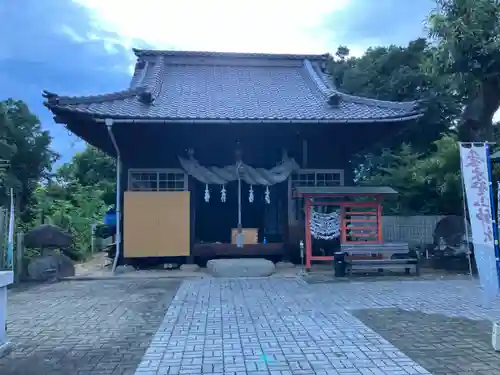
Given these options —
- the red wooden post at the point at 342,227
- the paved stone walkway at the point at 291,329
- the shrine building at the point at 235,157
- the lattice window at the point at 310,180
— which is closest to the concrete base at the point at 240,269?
the shrine building at the point at 235,157

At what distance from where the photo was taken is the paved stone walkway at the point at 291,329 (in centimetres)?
443

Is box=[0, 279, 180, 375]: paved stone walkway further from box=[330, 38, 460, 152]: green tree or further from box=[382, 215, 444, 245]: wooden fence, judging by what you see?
box=[330, 38, 460, 152]: green tree

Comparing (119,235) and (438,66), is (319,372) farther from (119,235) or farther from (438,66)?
(438,66)

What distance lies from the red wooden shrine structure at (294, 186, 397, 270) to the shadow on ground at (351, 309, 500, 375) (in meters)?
4.45

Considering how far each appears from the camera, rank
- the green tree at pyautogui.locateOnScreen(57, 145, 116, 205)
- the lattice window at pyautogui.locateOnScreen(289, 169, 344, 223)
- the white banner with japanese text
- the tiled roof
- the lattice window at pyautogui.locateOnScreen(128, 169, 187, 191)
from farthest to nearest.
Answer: the green tree at pyautogui.locateOnScreen(57, 145, 116, 205), the lattice window at pyautogui.locateOnScreen(289, 169, 344, 223), the lattice window at pyautogui.locateOnScreen(128, 169, 187, 191), the tiled roof, the white banner with japanese text

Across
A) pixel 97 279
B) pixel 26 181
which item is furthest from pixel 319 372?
pixel 26 181

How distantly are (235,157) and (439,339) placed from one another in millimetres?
7985

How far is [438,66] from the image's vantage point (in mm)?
11391

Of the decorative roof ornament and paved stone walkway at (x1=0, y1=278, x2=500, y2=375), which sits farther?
the decorative roof ornament

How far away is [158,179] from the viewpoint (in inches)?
489

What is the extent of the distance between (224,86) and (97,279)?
303 inches

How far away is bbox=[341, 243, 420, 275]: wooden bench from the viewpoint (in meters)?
10.6

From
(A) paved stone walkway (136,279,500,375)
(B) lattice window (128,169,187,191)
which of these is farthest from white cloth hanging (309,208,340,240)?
(B) lattice window (128,169,187,191)

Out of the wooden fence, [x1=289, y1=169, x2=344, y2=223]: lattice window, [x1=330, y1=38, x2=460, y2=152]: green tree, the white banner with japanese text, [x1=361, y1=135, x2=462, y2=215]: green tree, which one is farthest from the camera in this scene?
[x1=330, y1=38, x2=460, y2=152]: green tree
